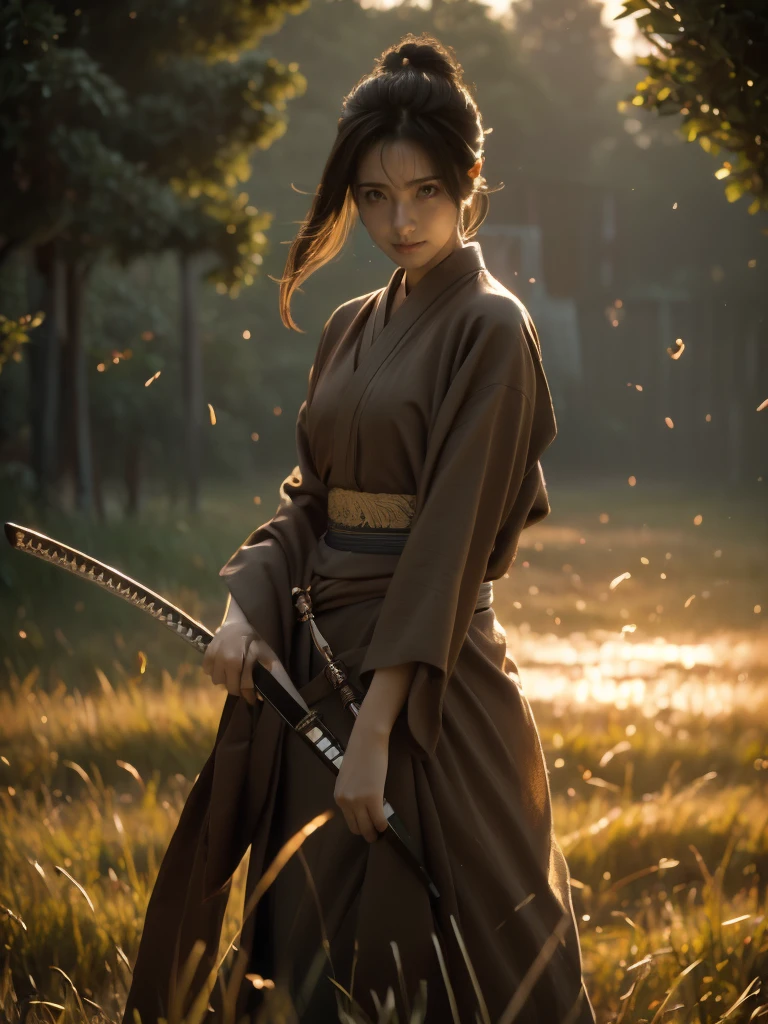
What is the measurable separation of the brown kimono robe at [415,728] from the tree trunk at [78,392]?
606 cm

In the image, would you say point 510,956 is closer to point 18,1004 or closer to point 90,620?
point 18,1004

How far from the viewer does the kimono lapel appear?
6.47 ft

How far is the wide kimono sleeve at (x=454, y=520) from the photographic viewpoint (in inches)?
70.8

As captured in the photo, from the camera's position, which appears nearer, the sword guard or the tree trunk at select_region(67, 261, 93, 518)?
the sword guard

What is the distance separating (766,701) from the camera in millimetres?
5230

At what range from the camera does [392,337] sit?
2.00 meters

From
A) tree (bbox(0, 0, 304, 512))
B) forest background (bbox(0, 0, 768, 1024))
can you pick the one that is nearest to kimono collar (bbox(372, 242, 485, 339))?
forest background (bbox(0, 0, 768, 1024))

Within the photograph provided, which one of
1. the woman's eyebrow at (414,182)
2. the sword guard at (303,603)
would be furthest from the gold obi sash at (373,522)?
the woman's eyebrow at (414,182)

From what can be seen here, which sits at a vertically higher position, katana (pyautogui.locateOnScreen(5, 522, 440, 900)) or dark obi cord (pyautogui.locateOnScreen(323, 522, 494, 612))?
dark obi cord (pyautogui.locateOnScreen(323, 522, 494, 612))

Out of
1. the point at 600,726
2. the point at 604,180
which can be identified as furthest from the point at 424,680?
the point at 604,180

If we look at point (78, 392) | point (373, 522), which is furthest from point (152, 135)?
point (373, 522)

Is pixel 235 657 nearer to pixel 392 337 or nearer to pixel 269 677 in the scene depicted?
pixel 269 677

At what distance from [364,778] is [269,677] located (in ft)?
0.90

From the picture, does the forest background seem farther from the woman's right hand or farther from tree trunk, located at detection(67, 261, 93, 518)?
the woman's right hand
